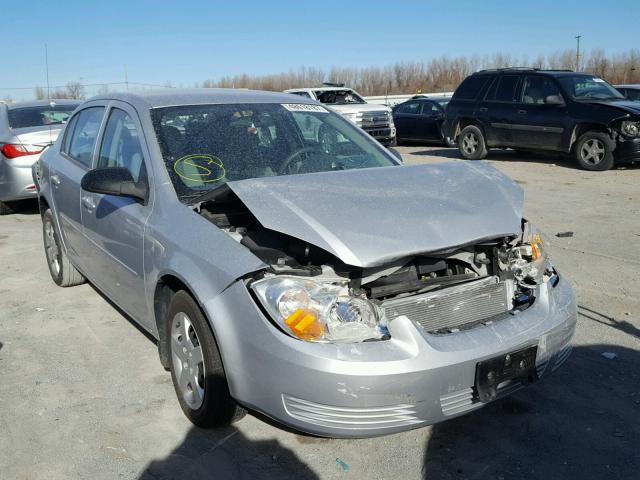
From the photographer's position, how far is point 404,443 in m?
3.12

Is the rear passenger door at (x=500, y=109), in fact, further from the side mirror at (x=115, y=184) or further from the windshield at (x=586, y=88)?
the side mirror at (x=115, y=184)

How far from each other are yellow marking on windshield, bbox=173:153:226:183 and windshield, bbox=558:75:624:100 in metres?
10.3

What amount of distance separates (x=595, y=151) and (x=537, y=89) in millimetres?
1815

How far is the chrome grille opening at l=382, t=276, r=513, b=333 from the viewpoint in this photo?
2.94m

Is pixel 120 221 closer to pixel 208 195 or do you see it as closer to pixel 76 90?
pixel 208 195

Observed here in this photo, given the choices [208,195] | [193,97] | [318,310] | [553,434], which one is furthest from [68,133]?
[553,434]

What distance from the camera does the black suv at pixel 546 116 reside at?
11.6 meters

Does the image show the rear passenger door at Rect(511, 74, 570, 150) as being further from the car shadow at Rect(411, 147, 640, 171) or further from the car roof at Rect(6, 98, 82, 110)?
the car roof at Rect(6, 98, 82, 110)

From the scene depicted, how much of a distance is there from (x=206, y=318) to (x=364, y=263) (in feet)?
2.64

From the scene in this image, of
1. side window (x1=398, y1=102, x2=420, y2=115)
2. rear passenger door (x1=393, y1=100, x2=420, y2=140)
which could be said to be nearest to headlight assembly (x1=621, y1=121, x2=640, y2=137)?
rear passenger door (x1=393, y1=100, x2=420, y2=140)

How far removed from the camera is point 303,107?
4.58 m

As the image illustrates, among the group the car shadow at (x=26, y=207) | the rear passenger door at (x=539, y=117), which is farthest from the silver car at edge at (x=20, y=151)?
the rear passenger door at (x=539, y=117)

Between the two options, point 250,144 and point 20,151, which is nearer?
point 250,144

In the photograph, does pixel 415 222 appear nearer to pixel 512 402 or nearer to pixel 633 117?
pixel 512 402
